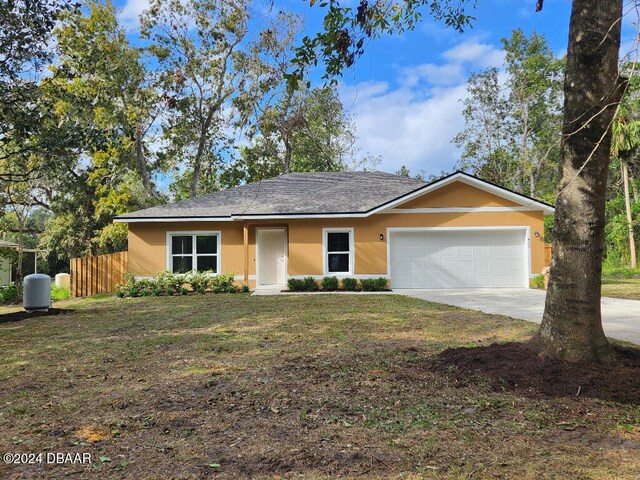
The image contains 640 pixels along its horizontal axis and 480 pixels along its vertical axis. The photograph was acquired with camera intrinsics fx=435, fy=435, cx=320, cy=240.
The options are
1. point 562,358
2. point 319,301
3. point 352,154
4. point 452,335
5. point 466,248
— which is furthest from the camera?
point 352,154

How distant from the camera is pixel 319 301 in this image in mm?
12156

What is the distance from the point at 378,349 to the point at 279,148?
25.7m

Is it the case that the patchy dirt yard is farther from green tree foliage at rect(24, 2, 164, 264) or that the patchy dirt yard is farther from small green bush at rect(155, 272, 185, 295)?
green tree foliage at rect(24, 2, 164, 264)

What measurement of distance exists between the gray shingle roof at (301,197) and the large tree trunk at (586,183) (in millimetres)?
11493

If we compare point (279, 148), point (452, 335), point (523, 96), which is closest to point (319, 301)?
point (452, 335)

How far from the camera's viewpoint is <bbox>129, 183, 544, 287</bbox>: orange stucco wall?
15.8m

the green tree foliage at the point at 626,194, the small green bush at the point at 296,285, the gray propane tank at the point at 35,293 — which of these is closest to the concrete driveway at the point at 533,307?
the small green bush at the point at 296,285

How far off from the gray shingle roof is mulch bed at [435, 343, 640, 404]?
11.3 m

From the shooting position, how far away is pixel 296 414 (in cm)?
340

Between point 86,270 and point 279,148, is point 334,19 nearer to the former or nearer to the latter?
point 86,270

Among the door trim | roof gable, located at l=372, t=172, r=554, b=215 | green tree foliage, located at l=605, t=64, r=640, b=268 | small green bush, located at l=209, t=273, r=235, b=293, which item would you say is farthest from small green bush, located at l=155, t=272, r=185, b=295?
green tree foliage, located at l=605, t=64, r=640, b=268

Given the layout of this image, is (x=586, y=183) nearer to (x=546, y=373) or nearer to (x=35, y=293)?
(x=546, y=373)

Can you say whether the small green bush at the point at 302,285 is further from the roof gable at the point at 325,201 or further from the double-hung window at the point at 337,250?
the roof gable at the point at 325,201

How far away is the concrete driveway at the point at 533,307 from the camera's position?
707 cm
